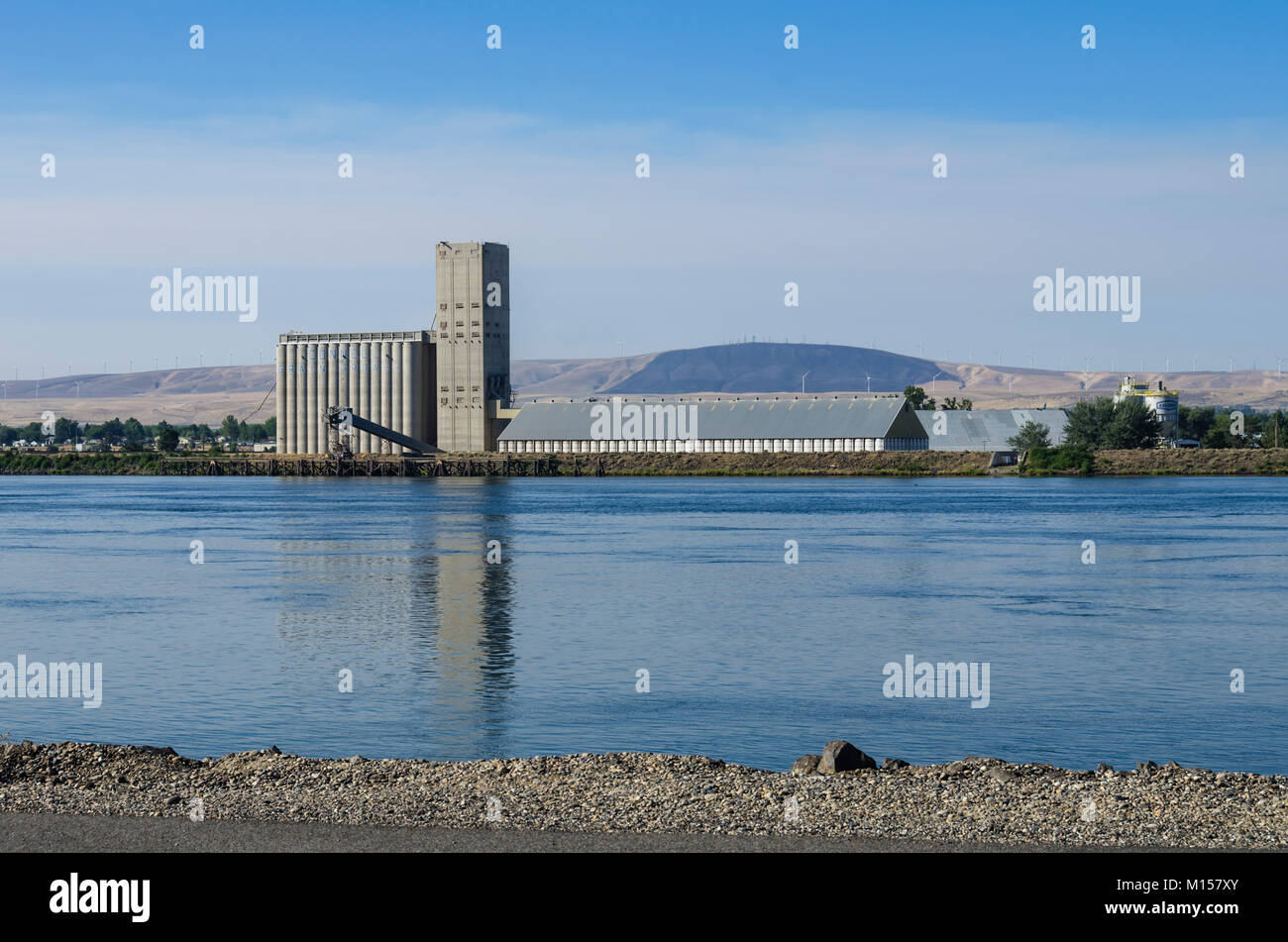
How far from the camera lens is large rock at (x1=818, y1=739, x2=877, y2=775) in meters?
15.7

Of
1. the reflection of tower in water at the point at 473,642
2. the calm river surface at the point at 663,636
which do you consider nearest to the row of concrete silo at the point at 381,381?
the calm river surface at the point at 663,636

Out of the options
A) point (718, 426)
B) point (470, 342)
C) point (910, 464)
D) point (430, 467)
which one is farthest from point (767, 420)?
point (430, 467)

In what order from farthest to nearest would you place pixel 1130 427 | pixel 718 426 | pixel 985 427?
1. pixel 985 427
2. pixel 718 426
3. pixel 1130 427

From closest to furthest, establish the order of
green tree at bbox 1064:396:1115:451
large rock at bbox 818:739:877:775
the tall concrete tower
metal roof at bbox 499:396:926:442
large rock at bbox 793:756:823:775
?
large rock at bbox 818:739:877:775 < large rock at bbox 793:756:823:775 < green tree at bbox 1064:396:1115:451 < metal roof at bbox 499:396:926:442 < the tall concrete tower

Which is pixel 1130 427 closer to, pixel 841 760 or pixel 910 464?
pixel 910 464

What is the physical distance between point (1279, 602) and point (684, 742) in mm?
25024

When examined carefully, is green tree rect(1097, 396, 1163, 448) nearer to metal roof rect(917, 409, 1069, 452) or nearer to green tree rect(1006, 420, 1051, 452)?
green tree rect(1006, 420, 1051, 452)

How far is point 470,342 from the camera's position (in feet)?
610

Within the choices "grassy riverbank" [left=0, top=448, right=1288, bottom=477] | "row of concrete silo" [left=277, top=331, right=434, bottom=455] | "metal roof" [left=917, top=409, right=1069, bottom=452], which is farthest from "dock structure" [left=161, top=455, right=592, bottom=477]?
"metal roof" [left=917, top=409, right=1069, bottom=452]

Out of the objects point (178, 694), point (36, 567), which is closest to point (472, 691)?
point (178, 694)

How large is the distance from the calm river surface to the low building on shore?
92.5 metres

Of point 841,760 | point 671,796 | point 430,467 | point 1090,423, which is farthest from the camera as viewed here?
point 430,467

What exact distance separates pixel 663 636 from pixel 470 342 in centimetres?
15601

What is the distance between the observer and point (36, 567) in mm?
52188
